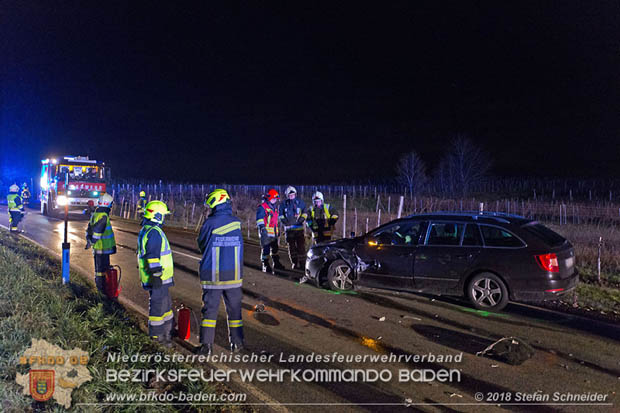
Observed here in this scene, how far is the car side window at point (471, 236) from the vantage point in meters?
7.13

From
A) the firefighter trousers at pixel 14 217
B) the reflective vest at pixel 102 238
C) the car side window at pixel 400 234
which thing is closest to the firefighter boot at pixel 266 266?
the car side window at pixel 400 234

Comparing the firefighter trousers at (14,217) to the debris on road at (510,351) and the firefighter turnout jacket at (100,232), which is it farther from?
the debris on road at (510,351)

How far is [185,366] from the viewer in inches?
185

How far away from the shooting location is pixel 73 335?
5047 millimetres

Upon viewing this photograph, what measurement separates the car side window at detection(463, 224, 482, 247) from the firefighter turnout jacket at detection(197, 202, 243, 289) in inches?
158

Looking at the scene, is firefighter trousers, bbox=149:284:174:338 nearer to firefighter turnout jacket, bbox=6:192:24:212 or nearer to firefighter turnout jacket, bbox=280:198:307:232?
firefighter turnout jacket, bbox=280:198:307:232

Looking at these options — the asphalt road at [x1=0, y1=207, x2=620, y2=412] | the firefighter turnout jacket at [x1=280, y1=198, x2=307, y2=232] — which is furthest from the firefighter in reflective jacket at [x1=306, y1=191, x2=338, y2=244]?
the asphalt road at [x1=0, y1=207, x2=620, y2=412]

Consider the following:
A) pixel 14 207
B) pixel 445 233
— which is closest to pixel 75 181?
pixel 14 207

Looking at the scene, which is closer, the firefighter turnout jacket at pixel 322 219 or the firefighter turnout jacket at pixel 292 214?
the firefighter turnout jacket at pixel 322 219

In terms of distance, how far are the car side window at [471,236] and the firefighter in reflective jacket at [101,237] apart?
608 centimetres

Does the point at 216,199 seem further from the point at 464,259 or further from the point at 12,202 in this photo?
the point at 12,202

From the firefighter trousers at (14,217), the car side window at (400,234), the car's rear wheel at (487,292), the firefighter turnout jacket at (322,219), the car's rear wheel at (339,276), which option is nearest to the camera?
the car's rear wheel at (487,292)

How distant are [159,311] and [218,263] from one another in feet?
3.54

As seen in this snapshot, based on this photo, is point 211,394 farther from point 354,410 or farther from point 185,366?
point 354,410
